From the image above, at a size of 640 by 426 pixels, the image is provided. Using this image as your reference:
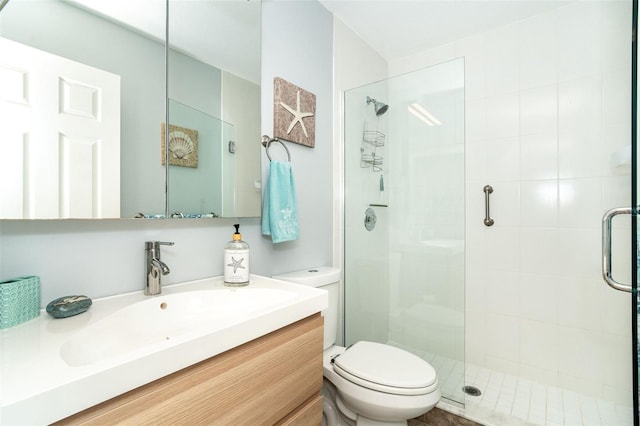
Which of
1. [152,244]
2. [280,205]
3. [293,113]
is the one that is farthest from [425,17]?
[152,244]

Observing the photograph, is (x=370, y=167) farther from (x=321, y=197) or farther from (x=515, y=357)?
(x=515, y=357)

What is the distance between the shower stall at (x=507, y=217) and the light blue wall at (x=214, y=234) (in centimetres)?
27

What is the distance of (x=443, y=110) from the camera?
1700 millimetres

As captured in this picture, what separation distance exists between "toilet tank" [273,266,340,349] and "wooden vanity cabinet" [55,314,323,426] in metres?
0.48

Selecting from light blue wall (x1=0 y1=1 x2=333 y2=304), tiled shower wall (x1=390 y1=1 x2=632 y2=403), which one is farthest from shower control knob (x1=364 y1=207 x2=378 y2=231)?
tiled shower wall (x1=390 y1=1 x2=632 y2=403)

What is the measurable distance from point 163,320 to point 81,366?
1.43 ft

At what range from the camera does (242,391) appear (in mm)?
765

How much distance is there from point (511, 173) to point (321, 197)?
1.29 m

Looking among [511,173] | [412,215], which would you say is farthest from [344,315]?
[511,173]

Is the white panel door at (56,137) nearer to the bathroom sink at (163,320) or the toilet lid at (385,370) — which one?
the bathroom sink at (163,320)

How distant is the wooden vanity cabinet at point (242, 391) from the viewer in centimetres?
58

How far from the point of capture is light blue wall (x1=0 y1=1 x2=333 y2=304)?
0.86 meters

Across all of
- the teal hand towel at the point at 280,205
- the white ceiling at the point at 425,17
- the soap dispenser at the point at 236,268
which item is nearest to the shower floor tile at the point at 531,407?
the teal hand towel at the point at 280,205

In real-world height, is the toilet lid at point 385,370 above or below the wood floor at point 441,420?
above
